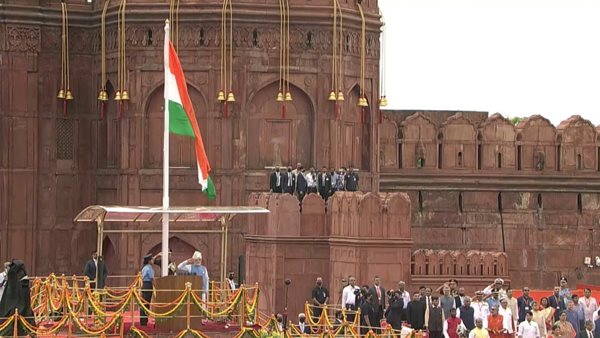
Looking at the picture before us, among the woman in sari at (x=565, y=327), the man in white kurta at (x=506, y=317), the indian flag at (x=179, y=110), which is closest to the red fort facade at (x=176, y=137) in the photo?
Result: the man in white kurta at (x=506, y=317)

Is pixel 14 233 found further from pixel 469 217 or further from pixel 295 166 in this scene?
pixel 469 217

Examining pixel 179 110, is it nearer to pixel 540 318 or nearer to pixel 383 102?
pixel 540 318

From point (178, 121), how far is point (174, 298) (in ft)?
14.6

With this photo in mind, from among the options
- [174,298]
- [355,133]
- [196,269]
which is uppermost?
[355,133]

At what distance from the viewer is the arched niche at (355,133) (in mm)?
53359

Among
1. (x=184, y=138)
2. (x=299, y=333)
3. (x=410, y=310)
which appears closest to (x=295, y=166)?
(x=184, y=138)

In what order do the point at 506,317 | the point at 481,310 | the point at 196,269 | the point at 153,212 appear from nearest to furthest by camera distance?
1. the point at 153,212
2. the point at 196,269
3. the point at 506,317
4. the point at 481,310

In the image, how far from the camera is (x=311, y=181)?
5084 centimetres

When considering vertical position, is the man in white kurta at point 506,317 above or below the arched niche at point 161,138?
below

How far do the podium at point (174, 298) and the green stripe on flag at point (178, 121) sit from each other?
3.82 meters

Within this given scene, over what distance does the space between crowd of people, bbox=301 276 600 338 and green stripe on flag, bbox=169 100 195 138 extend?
173 inches

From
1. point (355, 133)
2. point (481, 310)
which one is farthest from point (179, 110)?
point (355, 133)

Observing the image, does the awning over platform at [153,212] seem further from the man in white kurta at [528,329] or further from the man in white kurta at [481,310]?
the man in white kurta at [528,329]

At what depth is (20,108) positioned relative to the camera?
53531mm
